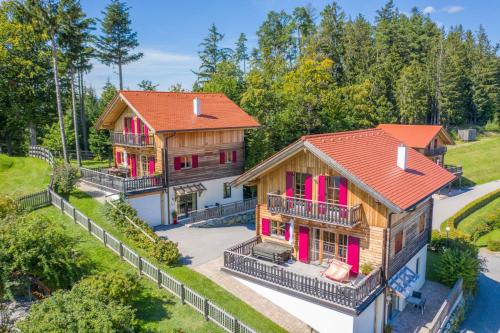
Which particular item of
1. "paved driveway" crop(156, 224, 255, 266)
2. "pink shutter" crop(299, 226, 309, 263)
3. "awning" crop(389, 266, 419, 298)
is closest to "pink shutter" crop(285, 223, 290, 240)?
"pink shutter" crop(299, 226, 309, 263)

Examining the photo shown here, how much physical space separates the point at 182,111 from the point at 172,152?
14.6 feet

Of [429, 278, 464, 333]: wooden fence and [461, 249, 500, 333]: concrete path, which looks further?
[461, 249, 500, 333]: concrete path

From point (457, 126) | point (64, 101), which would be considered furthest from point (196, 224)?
point (457, 126)

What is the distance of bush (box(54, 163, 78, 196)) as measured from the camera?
1088 inches

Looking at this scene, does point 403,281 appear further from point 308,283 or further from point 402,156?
point 402,156

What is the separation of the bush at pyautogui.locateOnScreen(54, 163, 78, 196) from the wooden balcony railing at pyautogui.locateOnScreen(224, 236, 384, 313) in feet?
46.9

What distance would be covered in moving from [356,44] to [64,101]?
52.9m

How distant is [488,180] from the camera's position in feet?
174

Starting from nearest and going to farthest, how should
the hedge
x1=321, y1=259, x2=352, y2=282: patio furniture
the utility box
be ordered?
x1=321, y1=259, x2=352, y2=282: patio furniture → the hedge → the utility box

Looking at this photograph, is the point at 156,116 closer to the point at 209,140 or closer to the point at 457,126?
the point at 209,140

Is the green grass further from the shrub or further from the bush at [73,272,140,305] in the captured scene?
the shrub

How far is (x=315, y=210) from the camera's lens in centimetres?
1878

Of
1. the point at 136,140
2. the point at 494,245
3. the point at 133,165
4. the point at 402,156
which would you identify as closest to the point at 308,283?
the point at 402,156

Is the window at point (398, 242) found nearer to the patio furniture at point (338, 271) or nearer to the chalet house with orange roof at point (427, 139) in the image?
the patio furniture at point (338, 271)
